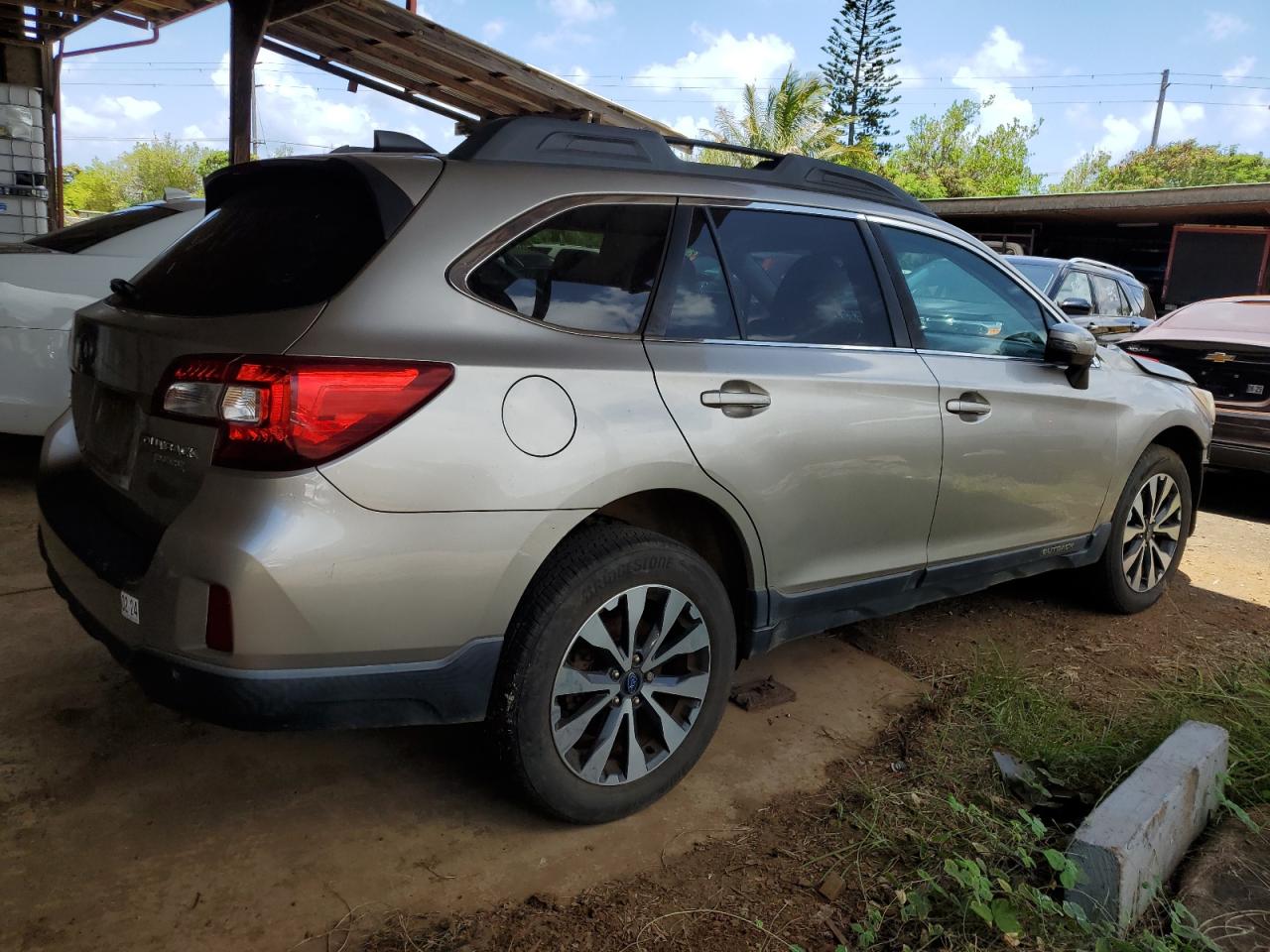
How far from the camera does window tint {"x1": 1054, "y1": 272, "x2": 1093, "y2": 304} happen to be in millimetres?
8086

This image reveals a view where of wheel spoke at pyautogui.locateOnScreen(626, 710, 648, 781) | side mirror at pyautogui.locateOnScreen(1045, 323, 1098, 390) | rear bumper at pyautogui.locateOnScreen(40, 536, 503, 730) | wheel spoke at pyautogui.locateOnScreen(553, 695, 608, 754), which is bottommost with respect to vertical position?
wheel spoke at pyautogui.locateOnScreen(626, 710, 648, 781)

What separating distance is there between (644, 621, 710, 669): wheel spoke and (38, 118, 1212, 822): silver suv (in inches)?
0.5

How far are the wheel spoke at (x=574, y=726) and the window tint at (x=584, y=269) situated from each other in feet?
3.10

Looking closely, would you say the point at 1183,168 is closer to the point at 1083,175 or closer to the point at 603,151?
the point at 1083,175

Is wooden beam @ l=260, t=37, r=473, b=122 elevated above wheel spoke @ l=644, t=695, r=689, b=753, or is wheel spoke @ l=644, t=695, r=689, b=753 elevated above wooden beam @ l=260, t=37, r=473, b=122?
wooden beam @ l=260, t=37, r=473, b=122

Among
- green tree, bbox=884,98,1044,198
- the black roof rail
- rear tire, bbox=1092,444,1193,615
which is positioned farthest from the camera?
green tree, bbox=884,98,1044,198

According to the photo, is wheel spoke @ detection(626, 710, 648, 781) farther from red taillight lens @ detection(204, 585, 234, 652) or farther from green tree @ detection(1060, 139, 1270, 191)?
green tree @ detection(1060, 139, 1270, 191)

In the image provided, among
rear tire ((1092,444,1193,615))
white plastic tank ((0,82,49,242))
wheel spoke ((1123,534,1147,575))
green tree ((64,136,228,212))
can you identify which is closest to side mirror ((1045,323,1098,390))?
rear tire ((1092,444,1193,615))

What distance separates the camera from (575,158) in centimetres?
256

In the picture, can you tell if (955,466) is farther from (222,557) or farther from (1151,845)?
(222,557)

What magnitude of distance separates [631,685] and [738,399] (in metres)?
0.81

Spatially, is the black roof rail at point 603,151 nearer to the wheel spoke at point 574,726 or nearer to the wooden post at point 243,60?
the wheel spoke at point 574,726

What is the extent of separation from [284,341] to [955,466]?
2221 millimetres

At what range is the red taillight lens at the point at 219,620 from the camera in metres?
1.98
